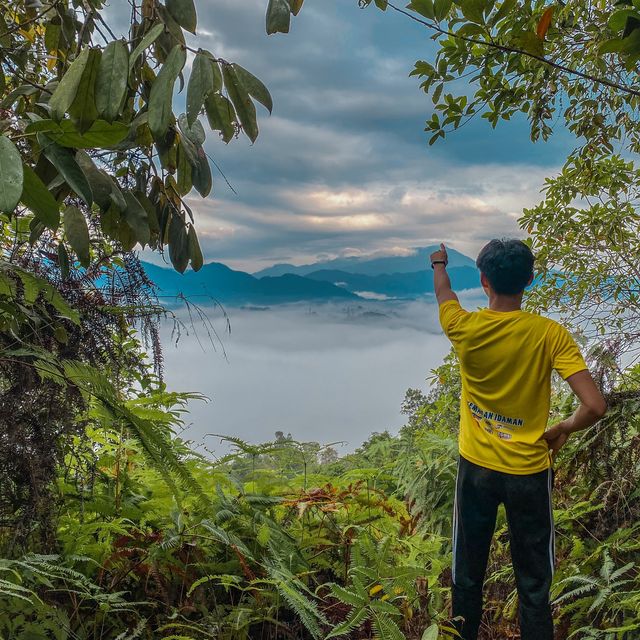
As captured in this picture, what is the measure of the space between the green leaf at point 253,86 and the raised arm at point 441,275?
1.35m

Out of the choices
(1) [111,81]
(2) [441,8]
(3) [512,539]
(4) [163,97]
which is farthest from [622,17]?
(3) [512,539]

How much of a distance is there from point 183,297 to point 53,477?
950mm

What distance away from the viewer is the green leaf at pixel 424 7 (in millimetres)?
2063

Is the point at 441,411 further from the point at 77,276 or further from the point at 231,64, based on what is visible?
the point at 231,64

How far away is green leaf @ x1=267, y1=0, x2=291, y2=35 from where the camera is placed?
69.3 inches

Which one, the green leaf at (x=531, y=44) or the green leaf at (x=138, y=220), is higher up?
the green leaf at (x=531, y=44)

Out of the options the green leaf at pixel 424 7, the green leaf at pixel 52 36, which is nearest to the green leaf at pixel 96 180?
the green leaf at pixel 424 7

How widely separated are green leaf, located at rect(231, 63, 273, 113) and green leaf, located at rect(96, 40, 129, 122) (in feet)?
1.21

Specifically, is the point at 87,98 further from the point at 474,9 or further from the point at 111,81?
the point at 474,9

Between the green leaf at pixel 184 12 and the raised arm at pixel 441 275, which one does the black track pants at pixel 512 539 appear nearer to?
the raised arm at pixel 441 275

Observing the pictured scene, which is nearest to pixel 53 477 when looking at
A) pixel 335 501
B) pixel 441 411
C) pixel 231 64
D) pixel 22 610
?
pixel 22 610

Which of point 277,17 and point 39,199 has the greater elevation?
point 277,17

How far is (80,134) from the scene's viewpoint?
1.36 m

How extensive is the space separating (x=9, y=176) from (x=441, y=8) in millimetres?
1616
